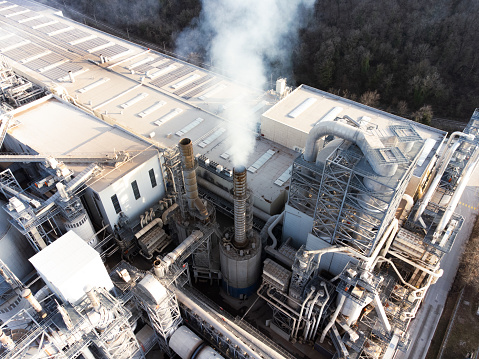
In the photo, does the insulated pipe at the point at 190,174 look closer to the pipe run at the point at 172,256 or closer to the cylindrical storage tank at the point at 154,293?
the pipe run at the point at 172,256

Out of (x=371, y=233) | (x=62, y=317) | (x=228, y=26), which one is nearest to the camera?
(x=62, y=317)

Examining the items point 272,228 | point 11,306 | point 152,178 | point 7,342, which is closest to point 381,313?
point 272,228

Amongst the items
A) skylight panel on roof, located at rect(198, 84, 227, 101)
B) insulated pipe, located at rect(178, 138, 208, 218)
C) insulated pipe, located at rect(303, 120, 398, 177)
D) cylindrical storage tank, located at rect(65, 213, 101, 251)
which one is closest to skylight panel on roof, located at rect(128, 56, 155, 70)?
skylight panel on roof, located at rect(198, 84, 227, 101)

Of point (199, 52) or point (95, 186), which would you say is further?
point (199, 52)

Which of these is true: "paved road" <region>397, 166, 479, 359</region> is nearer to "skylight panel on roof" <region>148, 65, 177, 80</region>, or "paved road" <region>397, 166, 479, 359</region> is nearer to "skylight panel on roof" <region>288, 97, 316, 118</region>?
"skylight panel on roof" <region>288, 97, 316, 118</region>

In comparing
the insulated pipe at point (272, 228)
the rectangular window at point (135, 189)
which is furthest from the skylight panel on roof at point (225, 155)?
the rectangular window at point (135, 189)

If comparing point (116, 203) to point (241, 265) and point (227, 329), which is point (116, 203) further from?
point (227, 329)

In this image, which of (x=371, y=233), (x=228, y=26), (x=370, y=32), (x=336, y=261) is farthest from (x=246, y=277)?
(x=370, y=32)

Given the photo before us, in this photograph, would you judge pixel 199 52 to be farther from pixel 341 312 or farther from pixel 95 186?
pixel 341 312
